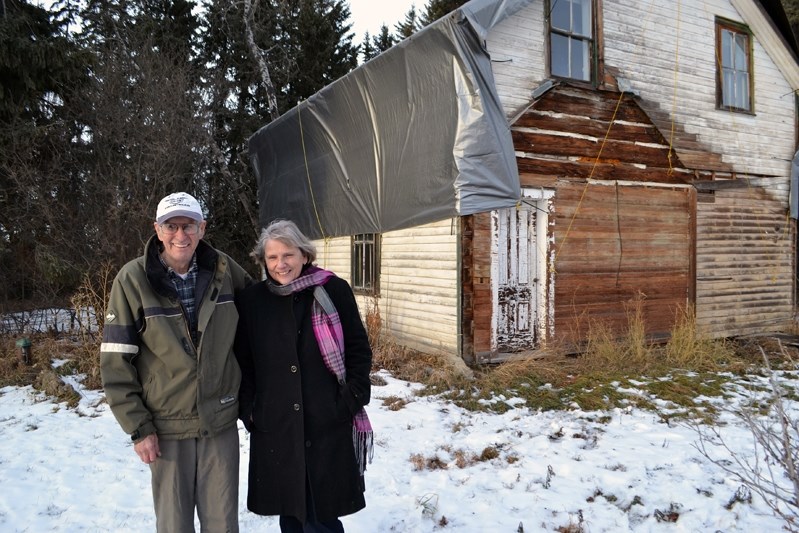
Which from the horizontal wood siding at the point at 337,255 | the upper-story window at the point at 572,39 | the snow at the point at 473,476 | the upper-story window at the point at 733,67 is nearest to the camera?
the snow at the point at 473,476

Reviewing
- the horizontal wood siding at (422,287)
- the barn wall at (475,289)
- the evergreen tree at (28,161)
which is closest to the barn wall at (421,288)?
the horizontal wood siding at (422,287)

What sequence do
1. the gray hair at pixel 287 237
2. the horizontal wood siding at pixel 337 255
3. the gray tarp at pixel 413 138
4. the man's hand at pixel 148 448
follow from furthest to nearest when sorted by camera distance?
the horizontal wood siding at pixel 337 255, the gray tarp at pixel 413 138, the gray hair at pixel 287 237, the man's hand at pixel 148 448

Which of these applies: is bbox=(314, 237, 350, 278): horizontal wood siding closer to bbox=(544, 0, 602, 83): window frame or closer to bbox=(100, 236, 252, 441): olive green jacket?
bbox=(544, 0, 602, 83): window frame

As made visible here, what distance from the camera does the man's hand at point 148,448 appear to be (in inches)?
91.7

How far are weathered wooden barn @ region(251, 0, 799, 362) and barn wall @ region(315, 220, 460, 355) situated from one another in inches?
1.1

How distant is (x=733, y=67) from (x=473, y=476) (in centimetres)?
971

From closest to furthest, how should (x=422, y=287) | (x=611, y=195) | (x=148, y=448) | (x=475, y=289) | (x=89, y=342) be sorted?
1. (x=148, y=448)
2. (x=475, y=289)
3. (x=422, y=287)
4. (x=89, y=342)
5. (x=611, y=195)

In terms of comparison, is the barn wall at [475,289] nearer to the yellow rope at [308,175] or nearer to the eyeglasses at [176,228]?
the yellow rope at [308,175]

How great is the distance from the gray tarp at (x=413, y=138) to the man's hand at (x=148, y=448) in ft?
16.1

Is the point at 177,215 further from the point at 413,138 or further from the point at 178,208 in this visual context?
the point at 413,138

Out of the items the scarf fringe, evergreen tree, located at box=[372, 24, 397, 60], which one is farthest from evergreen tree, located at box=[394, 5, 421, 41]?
the scarf fringe

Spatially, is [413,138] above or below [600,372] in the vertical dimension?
above

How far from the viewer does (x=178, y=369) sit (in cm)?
242

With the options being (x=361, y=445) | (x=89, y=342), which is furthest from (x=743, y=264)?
(x=89, y=342)
